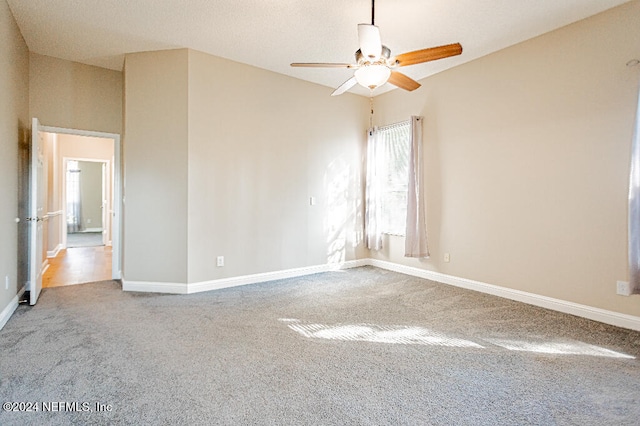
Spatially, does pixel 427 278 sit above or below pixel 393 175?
below

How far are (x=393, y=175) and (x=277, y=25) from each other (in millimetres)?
2821

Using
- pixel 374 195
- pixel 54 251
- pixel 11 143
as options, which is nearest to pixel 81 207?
pixel 54 251

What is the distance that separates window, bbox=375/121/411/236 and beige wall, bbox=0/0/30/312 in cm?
448

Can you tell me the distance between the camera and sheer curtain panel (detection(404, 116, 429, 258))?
15.6 feet

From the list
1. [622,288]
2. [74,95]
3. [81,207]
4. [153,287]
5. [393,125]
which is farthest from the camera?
[81,207]

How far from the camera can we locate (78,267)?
5.56m

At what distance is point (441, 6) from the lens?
3055mm

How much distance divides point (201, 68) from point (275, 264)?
2.67 meters

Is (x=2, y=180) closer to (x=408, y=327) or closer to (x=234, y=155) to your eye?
(x=234, y=155)

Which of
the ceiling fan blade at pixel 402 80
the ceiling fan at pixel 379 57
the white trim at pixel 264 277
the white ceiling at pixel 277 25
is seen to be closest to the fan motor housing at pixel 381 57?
the ceiling fan at pixel 379 57

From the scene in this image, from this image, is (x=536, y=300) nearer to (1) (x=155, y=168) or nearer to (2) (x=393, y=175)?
(2) (x=393, y=175)

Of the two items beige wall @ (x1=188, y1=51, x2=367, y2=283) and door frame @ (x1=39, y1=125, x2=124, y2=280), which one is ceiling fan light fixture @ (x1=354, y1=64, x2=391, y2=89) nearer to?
beige wall @ (x1=188, y1=51, x2=367, y2=283)

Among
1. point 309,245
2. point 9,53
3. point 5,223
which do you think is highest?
point 9,53

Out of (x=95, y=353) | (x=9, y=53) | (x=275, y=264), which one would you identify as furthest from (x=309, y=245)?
(x=9, y=53)
